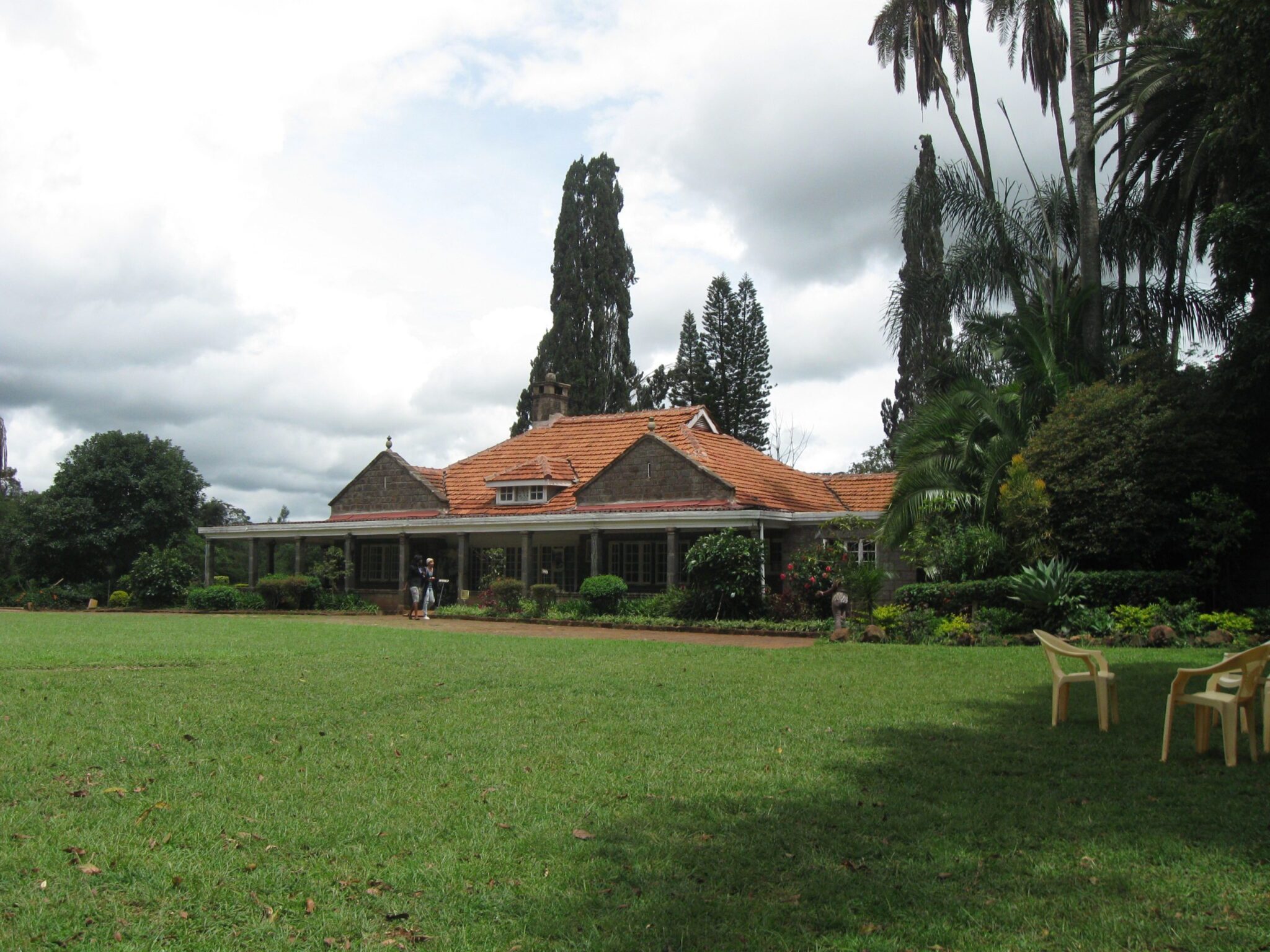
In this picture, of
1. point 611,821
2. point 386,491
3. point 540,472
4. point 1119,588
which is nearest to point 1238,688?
point 611,821

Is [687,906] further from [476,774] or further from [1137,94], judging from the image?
[1137,94]

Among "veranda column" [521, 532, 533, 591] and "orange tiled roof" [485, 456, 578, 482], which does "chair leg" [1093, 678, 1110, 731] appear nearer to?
"veranda column" [521, 532, 533, 591]

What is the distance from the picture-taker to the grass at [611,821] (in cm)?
432

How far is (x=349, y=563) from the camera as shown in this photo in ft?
99.1

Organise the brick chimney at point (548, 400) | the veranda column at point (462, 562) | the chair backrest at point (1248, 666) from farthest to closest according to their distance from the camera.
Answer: the brick chimney at point (548, 400) → the veranda column at point (462, 562) → the chair backrest at point (1248, 666)

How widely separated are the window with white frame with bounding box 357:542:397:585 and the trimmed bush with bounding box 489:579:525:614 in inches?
301

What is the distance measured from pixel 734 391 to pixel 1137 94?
91.2 feet

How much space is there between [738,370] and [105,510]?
83.5 feet

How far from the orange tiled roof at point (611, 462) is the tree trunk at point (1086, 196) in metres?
7.18

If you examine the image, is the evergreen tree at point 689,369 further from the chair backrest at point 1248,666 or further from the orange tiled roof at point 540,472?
the chair backrest at point 1248,666

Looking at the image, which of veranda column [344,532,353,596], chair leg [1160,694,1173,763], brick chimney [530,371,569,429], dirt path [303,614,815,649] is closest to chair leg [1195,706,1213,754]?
chair leg [1160,694,1173,763]

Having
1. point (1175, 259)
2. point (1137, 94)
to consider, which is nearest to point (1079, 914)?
point (1137, 94)

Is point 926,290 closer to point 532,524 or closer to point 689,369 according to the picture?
point 532,524

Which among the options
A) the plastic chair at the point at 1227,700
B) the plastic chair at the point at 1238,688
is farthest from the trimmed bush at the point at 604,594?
the plastic chair at the point at 1227,700
